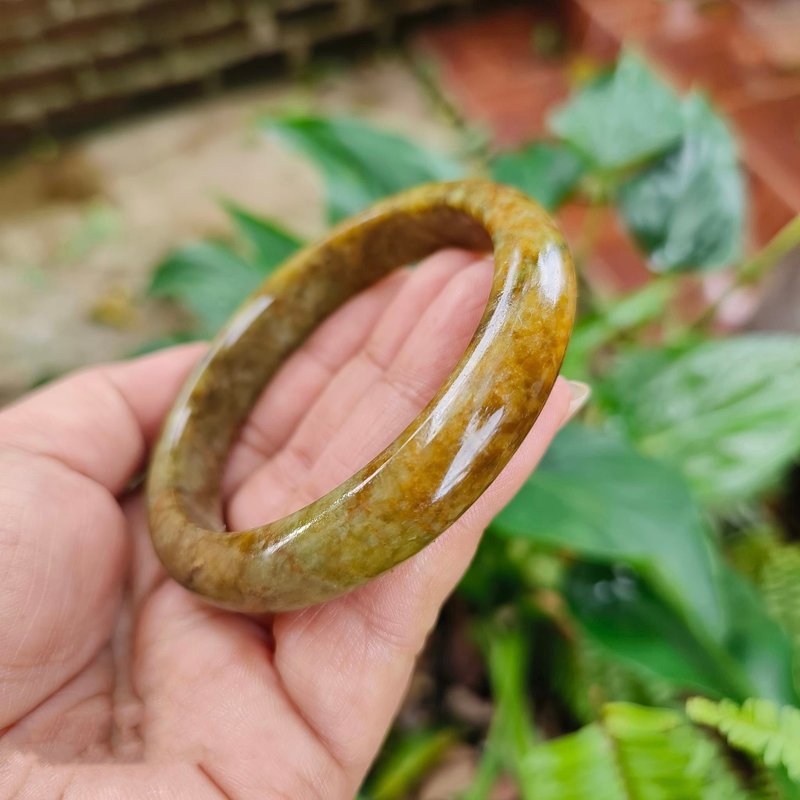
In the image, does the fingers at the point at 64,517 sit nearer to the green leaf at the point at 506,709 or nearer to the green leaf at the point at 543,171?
the green leaf at the point at 506,709

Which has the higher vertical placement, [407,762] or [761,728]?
[761,728]

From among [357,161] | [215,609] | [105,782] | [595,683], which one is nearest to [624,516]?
[595,683]

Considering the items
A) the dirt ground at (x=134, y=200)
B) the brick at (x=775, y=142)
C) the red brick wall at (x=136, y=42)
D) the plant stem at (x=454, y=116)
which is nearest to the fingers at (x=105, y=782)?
the dirt ground at (x=134, y=200)

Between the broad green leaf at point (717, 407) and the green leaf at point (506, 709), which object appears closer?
the broad green leaf at point (717, 407)

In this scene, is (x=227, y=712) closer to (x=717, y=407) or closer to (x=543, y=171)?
(x=717, y=407)

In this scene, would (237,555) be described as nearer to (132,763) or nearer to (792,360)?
(132,763)

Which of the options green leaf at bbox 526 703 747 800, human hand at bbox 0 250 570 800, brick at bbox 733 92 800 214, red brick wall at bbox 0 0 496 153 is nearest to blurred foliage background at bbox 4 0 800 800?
green leaf at bbox 526 703 747 800
